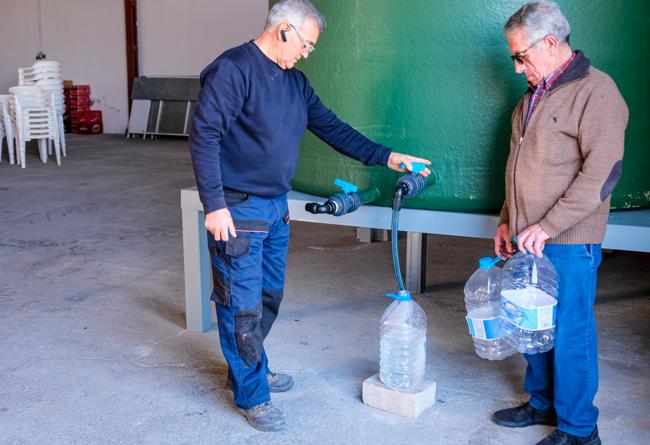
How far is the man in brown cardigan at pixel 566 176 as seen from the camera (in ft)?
6.41

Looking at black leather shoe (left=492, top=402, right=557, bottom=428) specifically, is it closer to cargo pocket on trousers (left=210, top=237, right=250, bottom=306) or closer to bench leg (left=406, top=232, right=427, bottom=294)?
cargo pocket on trousers (left=210, top=237, right=250, bottom=306)

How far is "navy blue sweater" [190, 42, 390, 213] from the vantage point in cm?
215

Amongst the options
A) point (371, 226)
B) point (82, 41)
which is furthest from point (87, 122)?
point (371, 226)

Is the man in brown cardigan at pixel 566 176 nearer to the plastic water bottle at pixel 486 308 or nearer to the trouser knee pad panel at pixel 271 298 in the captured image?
the plastic water bottle at pixel 486 308

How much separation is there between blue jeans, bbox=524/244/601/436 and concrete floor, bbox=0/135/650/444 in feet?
0.64

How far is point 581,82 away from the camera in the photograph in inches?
78.1

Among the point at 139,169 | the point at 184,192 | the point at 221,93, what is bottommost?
the point at 139,169

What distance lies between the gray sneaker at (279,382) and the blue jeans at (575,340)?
0.96m

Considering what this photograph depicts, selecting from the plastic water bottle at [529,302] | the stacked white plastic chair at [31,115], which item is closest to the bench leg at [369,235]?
the plastic water bottle at [529,302]

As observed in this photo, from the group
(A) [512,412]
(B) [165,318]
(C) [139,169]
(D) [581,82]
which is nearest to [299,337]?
(B) [165,318]

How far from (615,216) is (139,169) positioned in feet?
22.9

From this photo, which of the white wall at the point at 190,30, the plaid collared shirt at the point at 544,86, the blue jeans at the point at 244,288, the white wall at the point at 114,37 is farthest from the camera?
the white wall at the point at 114,37

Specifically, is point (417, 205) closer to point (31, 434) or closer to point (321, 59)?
point (321, 59)

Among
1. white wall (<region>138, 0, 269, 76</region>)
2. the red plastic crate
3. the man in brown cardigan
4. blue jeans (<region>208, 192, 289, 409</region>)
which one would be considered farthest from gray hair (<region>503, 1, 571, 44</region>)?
the red plastic crate
